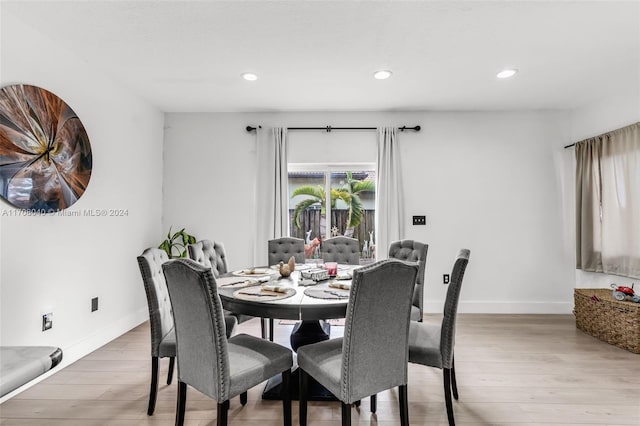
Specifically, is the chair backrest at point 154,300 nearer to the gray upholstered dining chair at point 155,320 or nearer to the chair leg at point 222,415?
the gray upholstered dining chair at point 155,320

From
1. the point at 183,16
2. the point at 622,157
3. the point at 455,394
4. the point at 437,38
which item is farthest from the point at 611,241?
the point at 183,16

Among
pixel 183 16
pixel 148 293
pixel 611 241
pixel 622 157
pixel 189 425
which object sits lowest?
pixel 189 425

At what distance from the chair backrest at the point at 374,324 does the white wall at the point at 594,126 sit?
127 inches

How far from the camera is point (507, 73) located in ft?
9.73

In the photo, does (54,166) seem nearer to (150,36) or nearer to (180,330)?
(150,36)

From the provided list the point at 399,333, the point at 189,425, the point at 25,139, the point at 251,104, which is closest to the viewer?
the point at 399,333

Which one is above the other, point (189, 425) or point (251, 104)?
point (251, 104)

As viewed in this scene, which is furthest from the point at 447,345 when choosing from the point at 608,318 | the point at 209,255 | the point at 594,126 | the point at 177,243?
the point at 594,126

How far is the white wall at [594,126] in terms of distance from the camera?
320 cm

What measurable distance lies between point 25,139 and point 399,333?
2.67 metres

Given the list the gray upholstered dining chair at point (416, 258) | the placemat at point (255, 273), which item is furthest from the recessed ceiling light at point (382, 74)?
the placemat at point (255, 273)

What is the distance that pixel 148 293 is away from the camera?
1884mm

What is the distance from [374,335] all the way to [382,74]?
241 cm

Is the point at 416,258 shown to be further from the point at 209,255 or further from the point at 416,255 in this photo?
the point at 209,255
